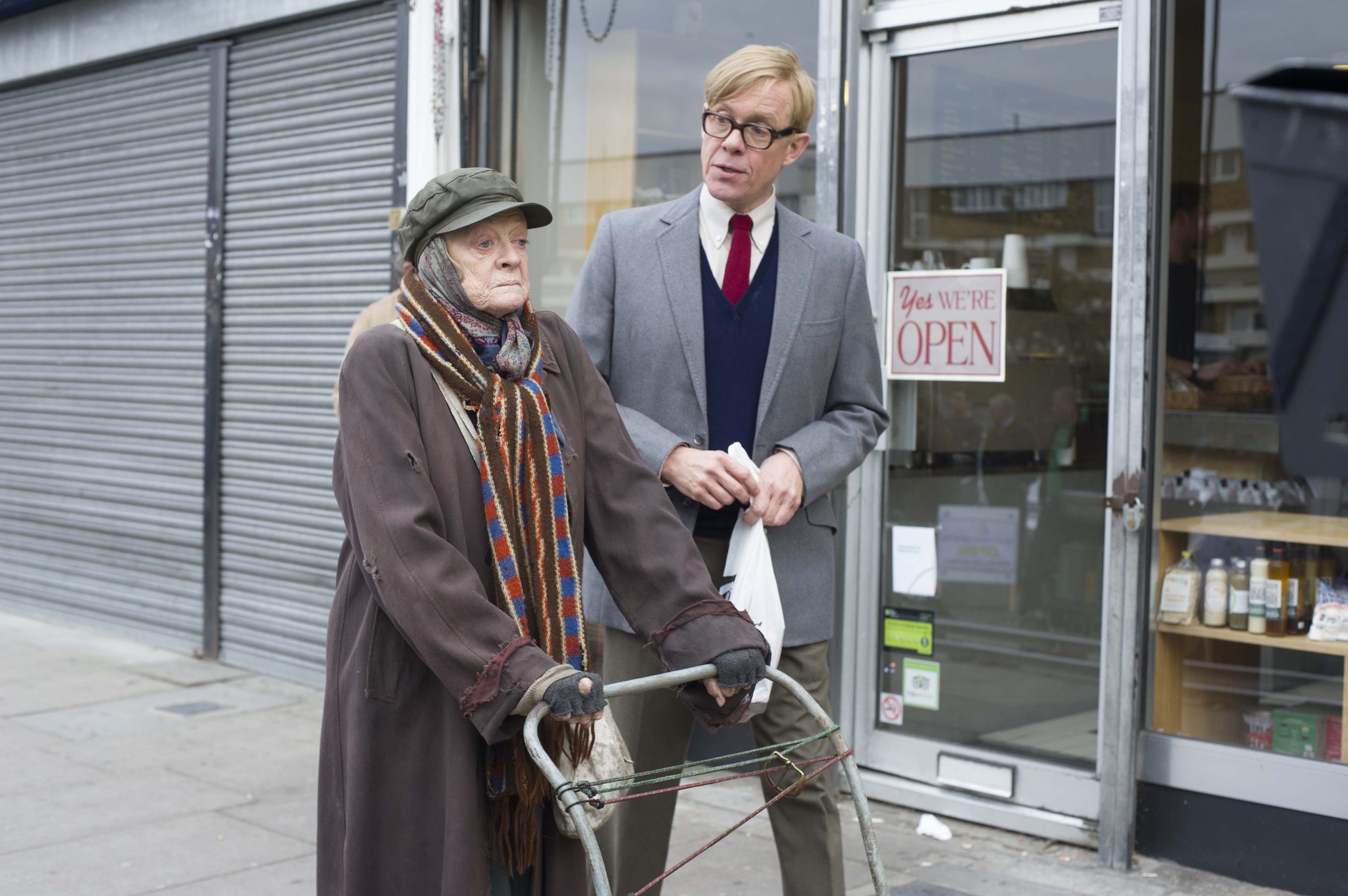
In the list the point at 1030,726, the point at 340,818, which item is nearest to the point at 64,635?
the point at 1030,726

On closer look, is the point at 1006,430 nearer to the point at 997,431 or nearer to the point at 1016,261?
the point at 997,431

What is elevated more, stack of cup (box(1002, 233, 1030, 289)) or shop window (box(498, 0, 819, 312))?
shop window (box(498, 0, 819, 312))

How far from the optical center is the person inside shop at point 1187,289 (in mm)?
5078

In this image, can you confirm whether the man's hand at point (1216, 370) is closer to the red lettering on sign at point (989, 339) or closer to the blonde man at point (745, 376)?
the red lettering on sign at point (989, 339)

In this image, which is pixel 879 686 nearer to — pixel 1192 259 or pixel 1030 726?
pixel 1030 726

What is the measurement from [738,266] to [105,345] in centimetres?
630

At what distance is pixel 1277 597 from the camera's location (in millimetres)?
4562

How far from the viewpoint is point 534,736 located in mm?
2162

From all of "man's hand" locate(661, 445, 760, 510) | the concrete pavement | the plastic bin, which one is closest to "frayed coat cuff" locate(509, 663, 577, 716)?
"man's hand" locate(661, 445, 760, 510)

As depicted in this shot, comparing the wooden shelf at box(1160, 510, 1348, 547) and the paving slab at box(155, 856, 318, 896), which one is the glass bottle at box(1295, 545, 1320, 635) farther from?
the paving slab at box(155, 856, 318, 896)

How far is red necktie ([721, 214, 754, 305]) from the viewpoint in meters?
3.45

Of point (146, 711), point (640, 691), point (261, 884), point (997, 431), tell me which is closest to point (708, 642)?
point (640, 691)

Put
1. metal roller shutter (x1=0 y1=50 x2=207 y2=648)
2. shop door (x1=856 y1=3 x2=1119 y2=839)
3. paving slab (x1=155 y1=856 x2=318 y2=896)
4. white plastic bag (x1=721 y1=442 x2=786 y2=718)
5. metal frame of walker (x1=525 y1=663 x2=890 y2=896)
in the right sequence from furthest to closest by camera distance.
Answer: metal roller shutter (x1=0 y1=50 x2=207 y2=648) < shop door (x1=856 y1=3 x2=1119 y2=839) < paving slab (x1=155 y1=856 x2=318 y2=896) < white plastic bag (x1=721 y1=442 x2=786 y2=718) < metal frame of walker (x1=525 y1=663 x2=890 y2=896)

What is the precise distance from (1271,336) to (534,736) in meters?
4.19
